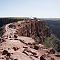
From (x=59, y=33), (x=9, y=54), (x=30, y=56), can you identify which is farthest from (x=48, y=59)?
(x=59, y=33)

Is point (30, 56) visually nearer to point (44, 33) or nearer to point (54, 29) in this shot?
point (44, 33)

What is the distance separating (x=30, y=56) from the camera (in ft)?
51.1

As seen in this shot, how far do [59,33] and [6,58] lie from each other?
151 metres

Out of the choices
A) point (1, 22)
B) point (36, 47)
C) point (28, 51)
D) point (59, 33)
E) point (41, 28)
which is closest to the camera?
point (28, 51)

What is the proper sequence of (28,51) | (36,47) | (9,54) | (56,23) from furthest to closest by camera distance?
(56,23), (36,47), (28,51), (9,54)

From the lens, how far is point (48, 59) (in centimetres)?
1527

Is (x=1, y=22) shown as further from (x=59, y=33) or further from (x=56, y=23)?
(x=56, y=23)

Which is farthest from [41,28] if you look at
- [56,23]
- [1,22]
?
[56,23]

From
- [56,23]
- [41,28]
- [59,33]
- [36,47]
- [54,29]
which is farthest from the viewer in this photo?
[56,23]

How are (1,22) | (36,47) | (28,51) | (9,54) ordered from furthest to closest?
(1,22) → (36,47) → (28,51) → (9,54)

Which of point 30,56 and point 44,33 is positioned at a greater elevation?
point 30,56

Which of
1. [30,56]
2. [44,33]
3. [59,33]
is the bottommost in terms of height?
[59,33]

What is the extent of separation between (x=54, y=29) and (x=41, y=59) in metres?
162

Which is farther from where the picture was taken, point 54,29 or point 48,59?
point 54,29
